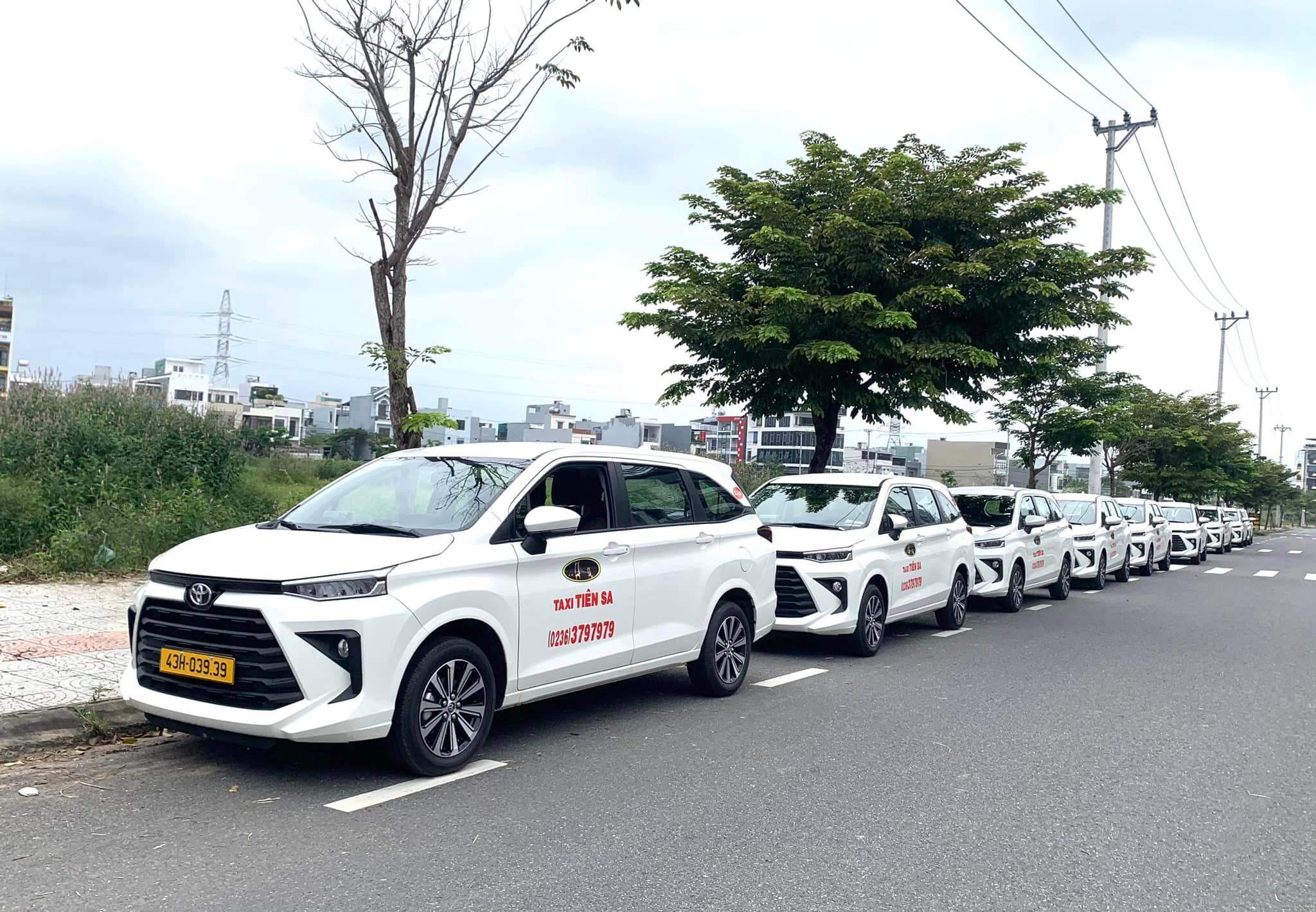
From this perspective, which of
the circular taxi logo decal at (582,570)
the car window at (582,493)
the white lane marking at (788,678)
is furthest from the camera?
the white lane marking at (788,678)

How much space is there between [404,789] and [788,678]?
173 inches

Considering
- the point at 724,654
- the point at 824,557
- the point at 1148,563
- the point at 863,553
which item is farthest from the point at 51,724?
the point at 1148,563

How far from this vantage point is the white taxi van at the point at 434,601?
16.8ft

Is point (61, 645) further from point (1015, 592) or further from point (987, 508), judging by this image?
point (987, 508)

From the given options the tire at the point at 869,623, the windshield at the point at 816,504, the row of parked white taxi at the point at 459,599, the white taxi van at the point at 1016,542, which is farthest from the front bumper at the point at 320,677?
the white taxi van at the point at 1016,542

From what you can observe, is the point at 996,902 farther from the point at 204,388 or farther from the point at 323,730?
the point at 204,388

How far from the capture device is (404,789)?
5406 mm

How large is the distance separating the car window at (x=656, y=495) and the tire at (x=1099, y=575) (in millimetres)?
14354

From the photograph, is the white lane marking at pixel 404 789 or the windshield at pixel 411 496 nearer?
the white lane marking at pixel 404 789

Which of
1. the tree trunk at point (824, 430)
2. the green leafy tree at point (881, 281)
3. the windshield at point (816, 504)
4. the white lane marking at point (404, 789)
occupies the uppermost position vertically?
the green leafy tree at point (881, 281)

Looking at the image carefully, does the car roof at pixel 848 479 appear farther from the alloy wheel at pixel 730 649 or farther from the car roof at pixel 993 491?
the car roof at pixel 993 491

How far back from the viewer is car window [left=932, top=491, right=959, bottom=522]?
12633 millimetres

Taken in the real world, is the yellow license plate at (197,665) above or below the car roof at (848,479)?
below

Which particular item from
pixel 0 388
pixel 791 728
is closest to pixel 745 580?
pixel 791 728
